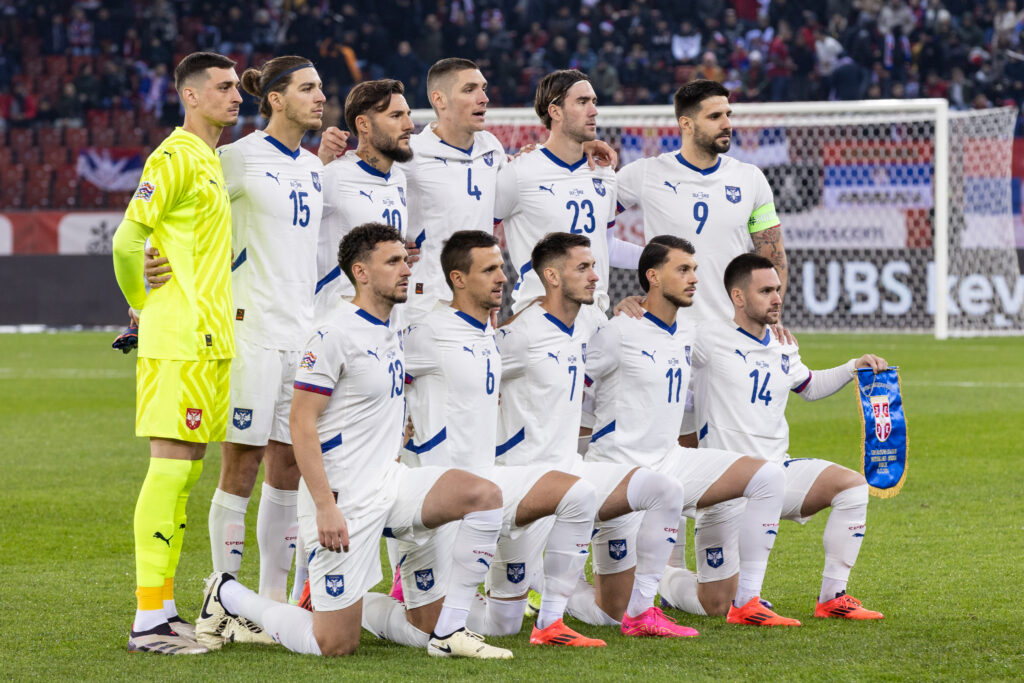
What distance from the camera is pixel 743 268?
542 cm

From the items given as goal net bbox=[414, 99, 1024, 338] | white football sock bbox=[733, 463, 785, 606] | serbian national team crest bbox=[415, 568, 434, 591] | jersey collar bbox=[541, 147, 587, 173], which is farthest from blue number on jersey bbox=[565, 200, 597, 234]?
goal net bbox=[414, 99, 1024, 338]

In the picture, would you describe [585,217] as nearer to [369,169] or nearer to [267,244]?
[369,169]

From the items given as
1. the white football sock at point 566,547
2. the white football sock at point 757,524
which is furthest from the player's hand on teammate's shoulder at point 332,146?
the white football sock at point 757,524

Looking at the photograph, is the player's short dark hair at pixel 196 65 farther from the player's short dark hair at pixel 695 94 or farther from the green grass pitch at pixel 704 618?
the player's short dark hair at pixel 695 94

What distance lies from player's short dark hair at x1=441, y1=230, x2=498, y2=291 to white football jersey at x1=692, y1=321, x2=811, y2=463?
112cm

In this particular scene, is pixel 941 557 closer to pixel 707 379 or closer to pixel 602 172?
pixel 707 379

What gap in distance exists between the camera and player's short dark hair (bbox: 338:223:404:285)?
451cm

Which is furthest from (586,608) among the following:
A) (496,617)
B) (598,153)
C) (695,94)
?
(695,94)

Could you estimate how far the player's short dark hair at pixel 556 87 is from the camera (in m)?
5.63

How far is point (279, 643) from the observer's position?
182 inches

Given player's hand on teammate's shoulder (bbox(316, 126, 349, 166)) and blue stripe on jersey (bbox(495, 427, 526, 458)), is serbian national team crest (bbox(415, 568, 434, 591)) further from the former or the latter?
player's hand on teammate's shoulder (bbox(316, 126, 349, 166))

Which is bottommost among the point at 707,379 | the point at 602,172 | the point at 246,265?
the point at 707,379

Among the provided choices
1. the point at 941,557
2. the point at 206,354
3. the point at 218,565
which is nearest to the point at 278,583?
the point at 218,565

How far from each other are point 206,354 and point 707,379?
2.04 meters
